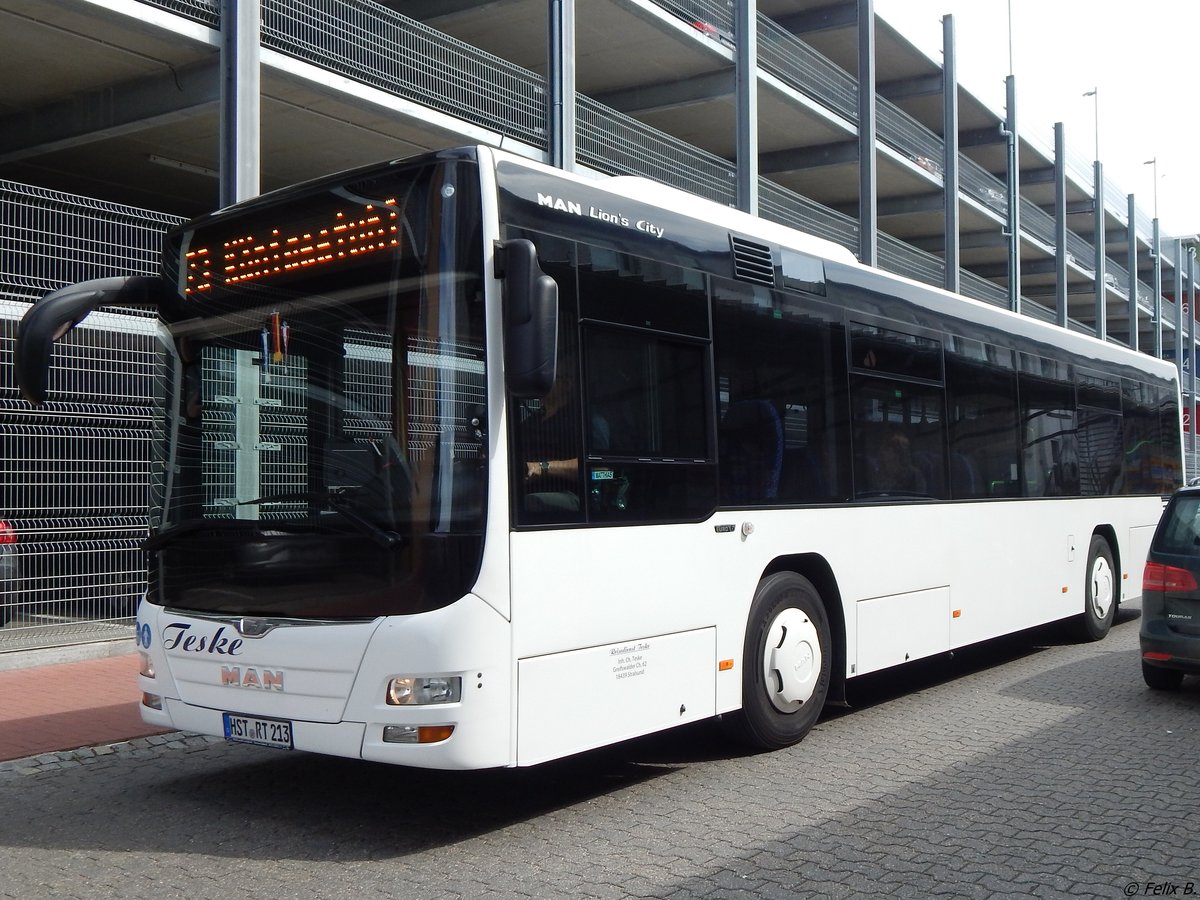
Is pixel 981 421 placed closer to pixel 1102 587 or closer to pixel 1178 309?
pixel 1102 587

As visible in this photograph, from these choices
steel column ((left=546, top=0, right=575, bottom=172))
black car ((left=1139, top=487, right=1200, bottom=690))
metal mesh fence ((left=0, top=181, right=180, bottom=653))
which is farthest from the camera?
steel column ((left=546, top=0, right=575, bottom=172))

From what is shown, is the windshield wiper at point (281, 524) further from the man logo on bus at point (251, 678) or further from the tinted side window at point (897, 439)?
the tinted side window at point (897, 439)

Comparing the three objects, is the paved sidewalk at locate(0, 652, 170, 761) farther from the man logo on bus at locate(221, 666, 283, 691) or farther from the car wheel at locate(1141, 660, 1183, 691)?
the car wheel at locate(1141, 660, 1183, 691)

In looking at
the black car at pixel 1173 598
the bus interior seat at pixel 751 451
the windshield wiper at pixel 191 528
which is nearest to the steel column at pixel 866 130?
the black car at pixel 1173 598

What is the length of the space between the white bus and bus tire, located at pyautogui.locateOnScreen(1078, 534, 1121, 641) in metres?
4.91

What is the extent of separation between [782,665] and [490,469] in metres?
2.64

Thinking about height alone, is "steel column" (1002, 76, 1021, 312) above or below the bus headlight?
above

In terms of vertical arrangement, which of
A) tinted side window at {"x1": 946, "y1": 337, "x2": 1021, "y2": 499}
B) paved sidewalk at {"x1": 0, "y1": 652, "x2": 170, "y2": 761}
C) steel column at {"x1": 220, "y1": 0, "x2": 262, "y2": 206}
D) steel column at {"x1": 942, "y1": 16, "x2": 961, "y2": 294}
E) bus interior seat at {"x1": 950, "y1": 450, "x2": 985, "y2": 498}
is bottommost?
paved sidewalk at {"x1": 0, "y1": 652, "x2": 170, "y2": 761}

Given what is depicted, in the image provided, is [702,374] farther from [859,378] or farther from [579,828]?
[579,828]

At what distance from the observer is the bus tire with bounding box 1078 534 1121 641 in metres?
11.9

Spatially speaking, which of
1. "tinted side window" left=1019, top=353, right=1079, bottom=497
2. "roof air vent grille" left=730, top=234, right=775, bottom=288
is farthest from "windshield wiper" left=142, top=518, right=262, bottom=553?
"tinted side window" left=1019, top=353, right=1079, bottom=497

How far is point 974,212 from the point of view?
1215 inches

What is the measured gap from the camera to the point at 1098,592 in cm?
1206

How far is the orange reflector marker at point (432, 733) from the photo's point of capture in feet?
16.6
